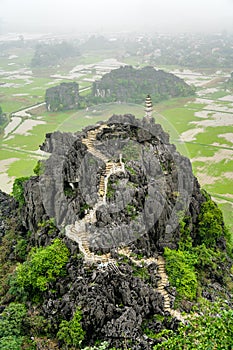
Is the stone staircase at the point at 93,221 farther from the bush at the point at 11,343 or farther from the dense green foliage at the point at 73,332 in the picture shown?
the bush at the point at 11,343

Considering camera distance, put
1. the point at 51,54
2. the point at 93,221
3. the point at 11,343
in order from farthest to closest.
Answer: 1. the point at 51,54
2. the point at 93,221
3. the point at 11,343

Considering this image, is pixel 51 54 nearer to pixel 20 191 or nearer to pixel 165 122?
pixel 165 122

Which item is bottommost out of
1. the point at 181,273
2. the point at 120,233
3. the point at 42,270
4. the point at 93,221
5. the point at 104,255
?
the point at 181,273

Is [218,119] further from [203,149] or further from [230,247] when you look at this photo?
[230,247]

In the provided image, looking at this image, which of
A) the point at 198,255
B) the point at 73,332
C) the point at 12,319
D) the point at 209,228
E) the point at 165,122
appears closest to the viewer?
the point at 73,332

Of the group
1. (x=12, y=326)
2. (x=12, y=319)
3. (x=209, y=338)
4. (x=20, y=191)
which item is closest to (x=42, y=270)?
(x=12, y=319)

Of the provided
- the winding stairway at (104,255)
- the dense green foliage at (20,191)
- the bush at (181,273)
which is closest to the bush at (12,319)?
the winding stairway at (104,255)

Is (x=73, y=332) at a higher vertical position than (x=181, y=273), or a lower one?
lower

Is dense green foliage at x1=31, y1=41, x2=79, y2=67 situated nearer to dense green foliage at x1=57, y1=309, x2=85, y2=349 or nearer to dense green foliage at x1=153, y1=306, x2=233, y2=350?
dense green foliage at x1=57, y1=309, x2=85, y2=349
